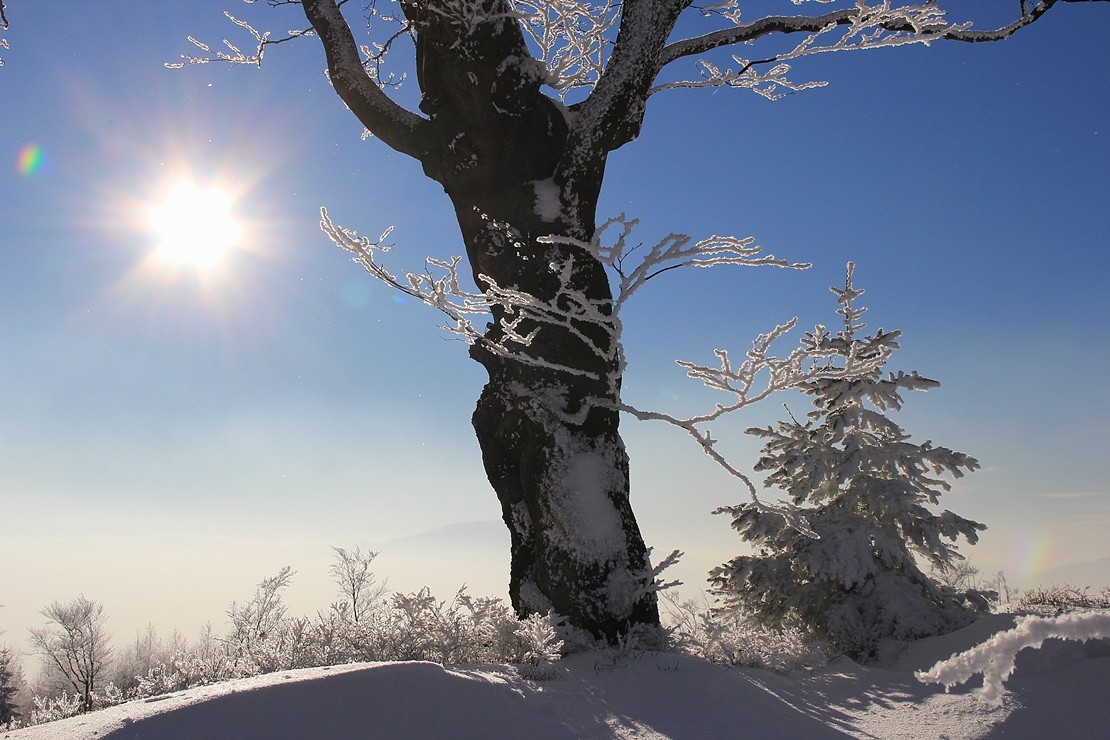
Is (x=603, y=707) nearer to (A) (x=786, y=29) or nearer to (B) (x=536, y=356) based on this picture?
(B) (x=536, y=356)

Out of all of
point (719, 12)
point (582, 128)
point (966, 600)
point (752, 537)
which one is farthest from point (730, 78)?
point (966, 600)

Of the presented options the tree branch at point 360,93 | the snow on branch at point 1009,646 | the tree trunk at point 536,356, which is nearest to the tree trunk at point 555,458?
the tree trunk at point 536,356

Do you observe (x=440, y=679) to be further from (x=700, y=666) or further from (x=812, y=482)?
(x=812, y=482)

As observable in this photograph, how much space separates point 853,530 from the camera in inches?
278

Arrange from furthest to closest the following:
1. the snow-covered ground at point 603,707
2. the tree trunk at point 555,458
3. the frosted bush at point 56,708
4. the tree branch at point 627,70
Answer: the tree branch at point 627,70
the tree trunk at point 555,458
the frosted bush at point 56,708
the snow-covered ground at point 603,707

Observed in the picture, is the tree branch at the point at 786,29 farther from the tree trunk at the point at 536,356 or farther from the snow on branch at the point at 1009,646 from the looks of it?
the snow on branch at the point at 1009,646

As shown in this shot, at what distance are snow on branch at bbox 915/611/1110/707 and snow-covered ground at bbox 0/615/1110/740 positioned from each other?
5cm

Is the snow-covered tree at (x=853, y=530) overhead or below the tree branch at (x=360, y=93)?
below

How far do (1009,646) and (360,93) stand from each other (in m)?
6.38

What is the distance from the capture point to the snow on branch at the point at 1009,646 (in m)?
2.99

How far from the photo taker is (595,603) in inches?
173

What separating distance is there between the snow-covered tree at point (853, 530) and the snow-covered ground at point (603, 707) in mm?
3230

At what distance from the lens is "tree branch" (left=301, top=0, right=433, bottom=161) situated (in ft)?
19.0

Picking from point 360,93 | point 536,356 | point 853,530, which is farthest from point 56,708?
point 853,530
